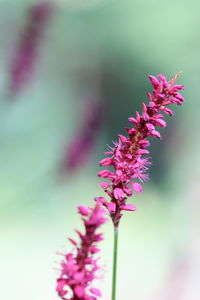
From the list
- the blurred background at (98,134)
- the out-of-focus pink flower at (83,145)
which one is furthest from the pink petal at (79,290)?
the out-of-focus pink flower at (83,145)

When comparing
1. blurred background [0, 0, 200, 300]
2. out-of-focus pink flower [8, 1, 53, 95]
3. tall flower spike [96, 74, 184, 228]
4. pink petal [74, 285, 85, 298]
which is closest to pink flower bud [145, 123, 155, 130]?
tall flower spike [96, 74, 184, 228]

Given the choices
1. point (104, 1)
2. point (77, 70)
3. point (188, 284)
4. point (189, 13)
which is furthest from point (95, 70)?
point (188, 284)

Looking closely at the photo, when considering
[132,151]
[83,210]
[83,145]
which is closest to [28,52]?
[83,145]

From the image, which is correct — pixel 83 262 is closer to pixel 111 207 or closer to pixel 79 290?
pixel 79 290

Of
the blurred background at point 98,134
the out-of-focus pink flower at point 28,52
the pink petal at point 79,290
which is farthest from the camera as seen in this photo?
the blurred background at point 98,134

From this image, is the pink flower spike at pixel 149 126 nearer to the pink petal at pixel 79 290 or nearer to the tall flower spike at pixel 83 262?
the tall flower spike at pixel 83 262
